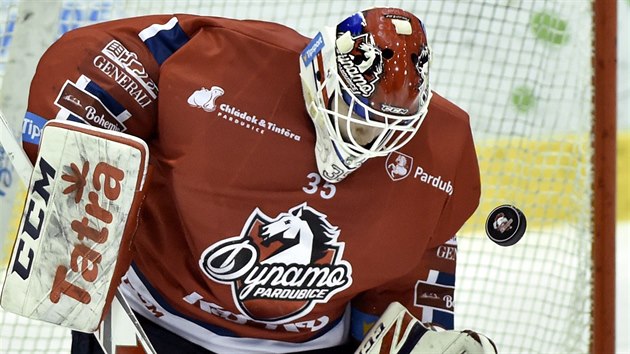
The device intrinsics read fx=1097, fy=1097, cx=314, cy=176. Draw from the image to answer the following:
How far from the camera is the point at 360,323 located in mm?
2039

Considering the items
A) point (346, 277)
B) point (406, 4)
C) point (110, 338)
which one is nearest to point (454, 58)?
point (406, 4)

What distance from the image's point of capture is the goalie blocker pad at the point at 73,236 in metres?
1.62

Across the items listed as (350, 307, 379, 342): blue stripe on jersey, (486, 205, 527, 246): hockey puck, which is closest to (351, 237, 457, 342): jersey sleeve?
(350, 307, 379, 342): blue stripe on jersey

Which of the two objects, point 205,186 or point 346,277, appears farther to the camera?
point 346,277

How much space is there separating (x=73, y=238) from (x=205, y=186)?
226mm

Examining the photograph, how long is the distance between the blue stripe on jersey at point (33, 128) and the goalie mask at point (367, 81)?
42 cm

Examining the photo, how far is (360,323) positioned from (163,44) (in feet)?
2.11

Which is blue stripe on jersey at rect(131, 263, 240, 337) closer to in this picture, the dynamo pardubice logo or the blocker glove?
the dynamo pardubice logo

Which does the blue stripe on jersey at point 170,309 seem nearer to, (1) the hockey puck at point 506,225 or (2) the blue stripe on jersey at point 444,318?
(2) the blue stripe on jersey at point 444,318

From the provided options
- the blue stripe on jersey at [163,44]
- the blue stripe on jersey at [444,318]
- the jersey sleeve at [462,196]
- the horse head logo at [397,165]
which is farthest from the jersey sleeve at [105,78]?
the blue stripe on jersey at [444,318]

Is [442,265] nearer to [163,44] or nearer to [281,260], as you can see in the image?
[281,260]

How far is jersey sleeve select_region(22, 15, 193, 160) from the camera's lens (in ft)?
5.62

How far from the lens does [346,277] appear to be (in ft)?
6.09

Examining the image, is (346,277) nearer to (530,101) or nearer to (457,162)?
(457,162)
